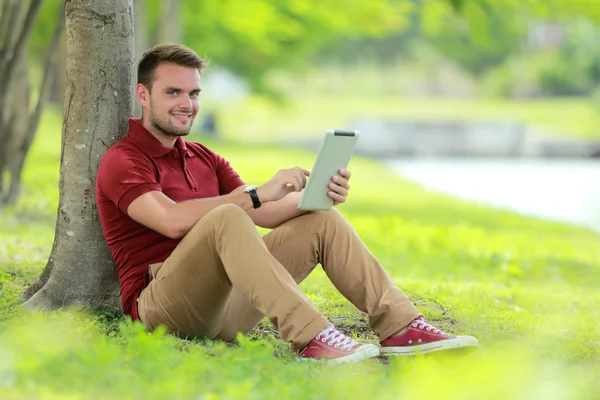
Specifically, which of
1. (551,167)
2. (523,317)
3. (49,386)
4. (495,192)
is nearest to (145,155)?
(49,386)

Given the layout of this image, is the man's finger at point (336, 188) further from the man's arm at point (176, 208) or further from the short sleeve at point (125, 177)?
the short sleeve at point (125, 177)

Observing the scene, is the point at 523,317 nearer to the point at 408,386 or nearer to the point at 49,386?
the point at 408,386

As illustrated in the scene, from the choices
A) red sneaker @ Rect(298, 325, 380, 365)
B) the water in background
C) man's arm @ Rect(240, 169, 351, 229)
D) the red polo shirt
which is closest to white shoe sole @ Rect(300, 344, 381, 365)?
red sneaker @ Rect(298, 325, 380, 365)

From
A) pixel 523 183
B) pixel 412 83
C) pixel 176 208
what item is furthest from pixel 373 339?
pixel 412 83

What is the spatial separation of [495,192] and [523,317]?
1538 centimetres

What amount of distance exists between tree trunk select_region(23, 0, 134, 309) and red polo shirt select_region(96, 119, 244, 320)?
452mm

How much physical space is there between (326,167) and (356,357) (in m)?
0.89

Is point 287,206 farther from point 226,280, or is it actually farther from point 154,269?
point 154,269

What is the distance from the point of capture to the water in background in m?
18.2

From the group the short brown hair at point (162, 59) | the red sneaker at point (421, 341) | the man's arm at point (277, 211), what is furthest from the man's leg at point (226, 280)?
the short brown hair at point (162, 59)

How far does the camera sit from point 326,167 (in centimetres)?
463

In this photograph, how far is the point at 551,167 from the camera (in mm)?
28641

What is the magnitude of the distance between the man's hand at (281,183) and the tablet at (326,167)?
0.10 m

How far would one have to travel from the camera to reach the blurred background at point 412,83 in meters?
16.7
